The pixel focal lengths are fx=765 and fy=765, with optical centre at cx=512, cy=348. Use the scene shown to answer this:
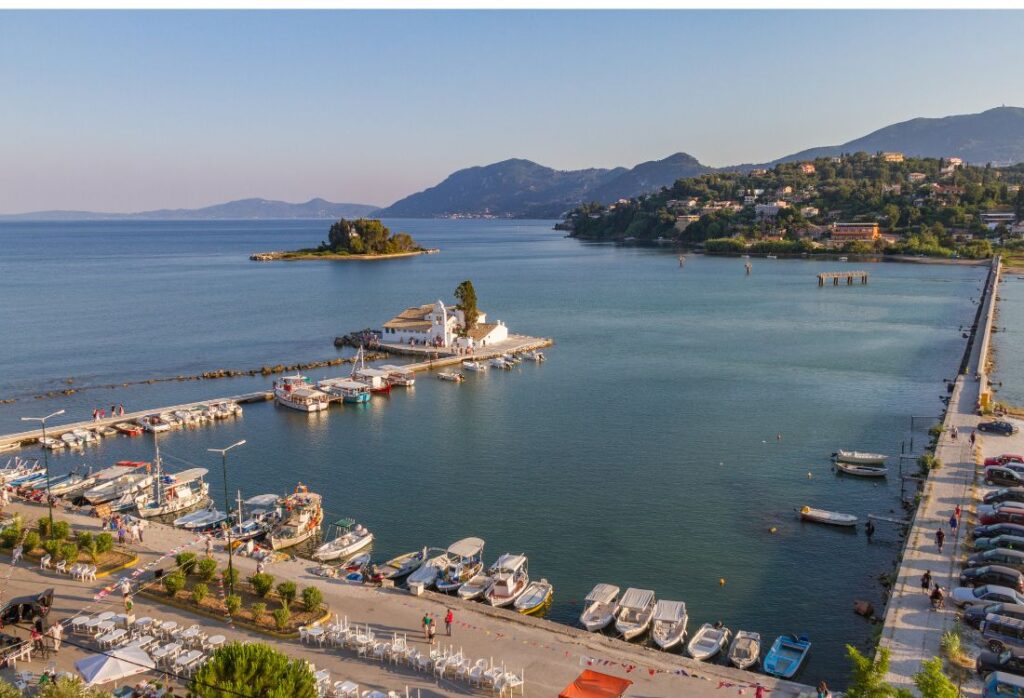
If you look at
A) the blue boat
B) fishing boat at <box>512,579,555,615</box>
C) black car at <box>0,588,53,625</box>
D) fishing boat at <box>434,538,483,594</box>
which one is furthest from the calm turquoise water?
black car at <box>0,588,53,625</box>

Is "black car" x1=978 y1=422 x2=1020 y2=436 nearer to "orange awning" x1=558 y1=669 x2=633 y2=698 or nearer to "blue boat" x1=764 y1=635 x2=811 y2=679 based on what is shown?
"blue boat" x1=764 y1=635 x2=811 y2=679

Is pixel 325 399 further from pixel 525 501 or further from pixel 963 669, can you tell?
pixel 963 669

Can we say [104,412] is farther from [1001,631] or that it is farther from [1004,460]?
[1004,460]

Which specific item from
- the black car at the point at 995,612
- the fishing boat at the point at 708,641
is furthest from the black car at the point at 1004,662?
the fishing boat at the point at 708,641

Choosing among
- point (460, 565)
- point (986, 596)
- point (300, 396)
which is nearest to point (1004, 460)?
point (986, 596)

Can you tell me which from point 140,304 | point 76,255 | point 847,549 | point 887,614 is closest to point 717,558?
point 847,549
